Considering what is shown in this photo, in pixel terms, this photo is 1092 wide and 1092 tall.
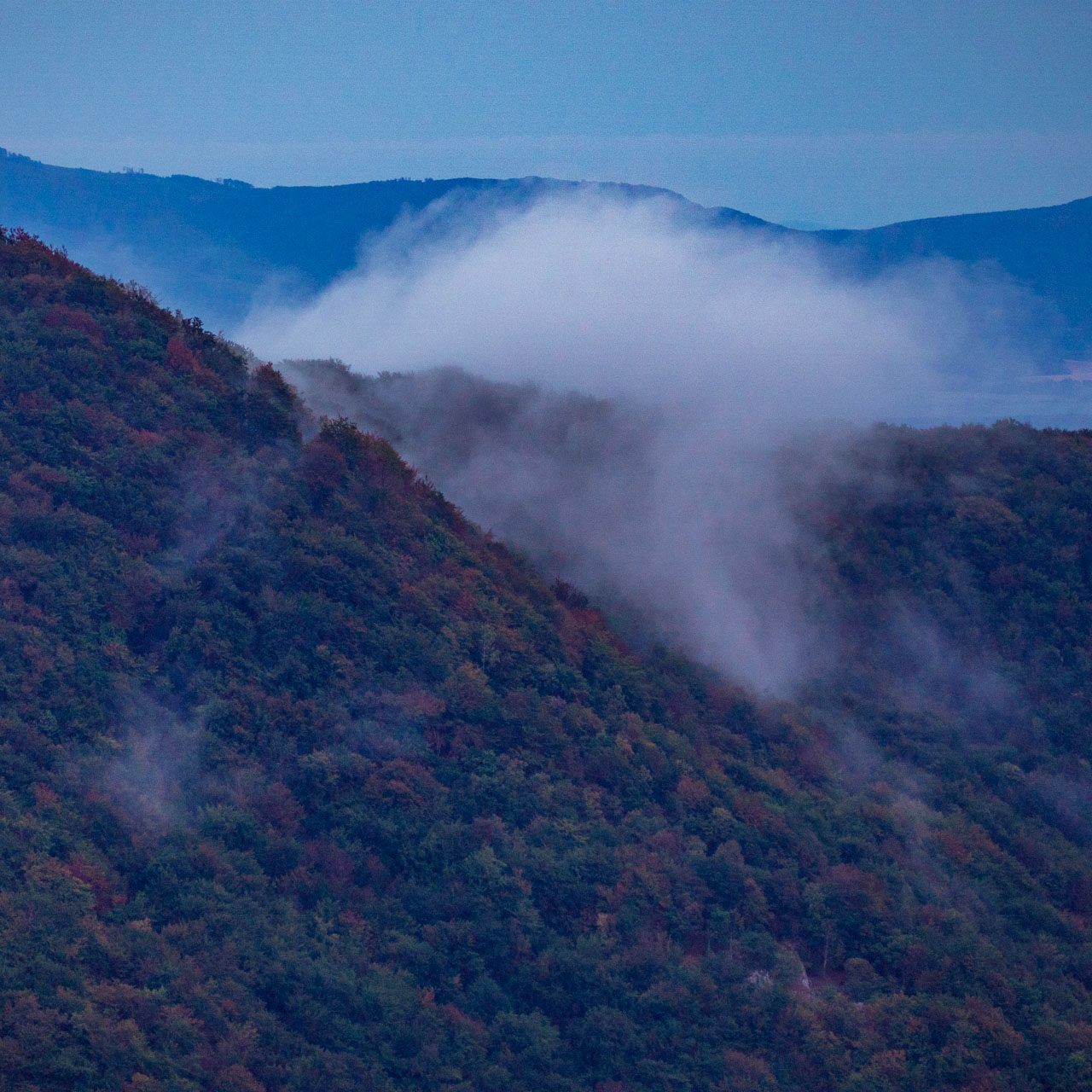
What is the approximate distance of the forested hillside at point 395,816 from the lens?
14.9 metres

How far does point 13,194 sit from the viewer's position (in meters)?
68.8

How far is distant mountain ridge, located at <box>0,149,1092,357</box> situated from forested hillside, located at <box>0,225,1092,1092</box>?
5354 cm

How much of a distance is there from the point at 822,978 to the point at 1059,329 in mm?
70346

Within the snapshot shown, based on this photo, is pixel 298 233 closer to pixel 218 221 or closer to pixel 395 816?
pixel 218 221

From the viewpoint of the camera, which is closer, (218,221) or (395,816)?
(395,816)

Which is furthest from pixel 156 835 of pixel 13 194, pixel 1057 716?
pixel 13 194

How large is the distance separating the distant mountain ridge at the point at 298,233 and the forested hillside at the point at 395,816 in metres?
53.5

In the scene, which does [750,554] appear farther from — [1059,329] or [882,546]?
[1059,329]

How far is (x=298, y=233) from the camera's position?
3236 inches

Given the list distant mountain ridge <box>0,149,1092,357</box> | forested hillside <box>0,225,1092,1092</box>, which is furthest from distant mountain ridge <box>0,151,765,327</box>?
forested hillside <box>0,225,1092,1092</box>

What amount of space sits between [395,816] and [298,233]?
72.5 metres

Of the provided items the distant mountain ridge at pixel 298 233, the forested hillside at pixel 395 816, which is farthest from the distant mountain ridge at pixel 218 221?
the forested hillside at pixel 395 816

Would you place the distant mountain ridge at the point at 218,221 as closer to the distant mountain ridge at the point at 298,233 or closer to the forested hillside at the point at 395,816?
the distant mountain ridge at the point at 298,233

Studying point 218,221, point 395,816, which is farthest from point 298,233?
point 395,816
